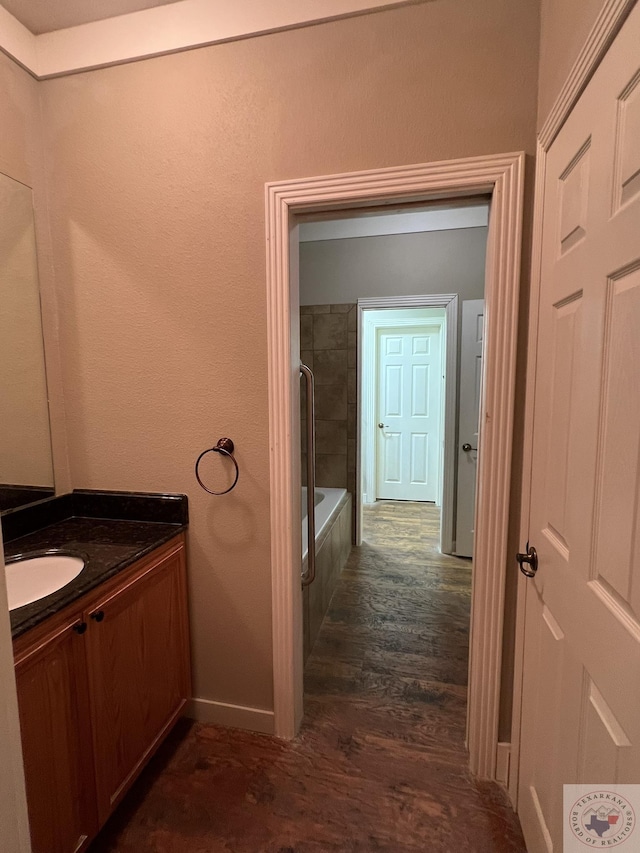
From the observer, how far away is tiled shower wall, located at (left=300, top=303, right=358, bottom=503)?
139 inches

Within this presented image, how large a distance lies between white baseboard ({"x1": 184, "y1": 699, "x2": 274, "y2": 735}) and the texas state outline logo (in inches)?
44.5

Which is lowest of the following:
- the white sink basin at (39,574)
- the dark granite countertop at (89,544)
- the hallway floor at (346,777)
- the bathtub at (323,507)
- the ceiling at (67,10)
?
the hallway floor at (346,777)

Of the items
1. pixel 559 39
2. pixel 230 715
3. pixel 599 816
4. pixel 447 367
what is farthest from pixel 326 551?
pixel 559 39

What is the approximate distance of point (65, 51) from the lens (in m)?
1.53

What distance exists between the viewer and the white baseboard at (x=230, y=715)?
170cm

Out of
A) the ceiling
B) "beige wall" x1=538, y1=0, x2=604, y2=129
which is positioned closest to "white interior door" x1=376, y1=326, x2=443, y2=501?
"beige wall" x1=538, y1=0, x2=604, y2=129

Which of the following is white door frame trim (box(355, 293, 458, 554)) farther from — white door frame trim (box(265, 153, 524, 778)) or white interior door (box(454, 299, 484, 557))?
white door frame trim (box(265, 153, 524, 778))

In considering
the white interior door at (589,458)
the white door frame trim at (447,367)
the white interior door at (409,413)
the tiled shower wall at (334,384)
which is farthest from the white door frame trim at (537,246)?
the white interior door at (409,413)

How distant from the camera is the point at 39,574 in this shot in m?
1.35

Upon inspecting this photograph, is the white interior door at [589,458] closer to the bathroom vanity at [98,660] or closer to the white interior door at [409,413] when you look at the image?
the bathroom vanity at [98,660]

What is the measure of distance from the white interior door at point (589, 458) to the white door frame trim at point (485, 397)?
0.13 metres

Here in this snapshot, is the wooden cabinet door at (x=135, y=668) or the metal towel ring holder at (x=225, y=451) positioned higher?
the metal towel ring holder at (x=225, y=451)

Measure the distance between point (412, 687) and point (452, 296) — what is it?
268 cm

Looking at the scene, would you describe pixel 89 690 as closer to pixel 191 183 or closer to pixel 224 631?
pixel 224 631
